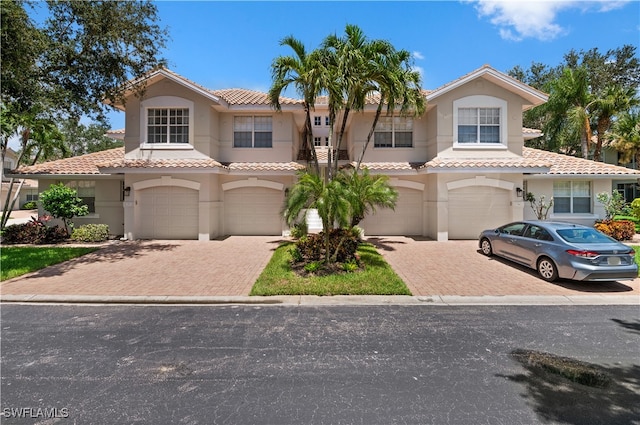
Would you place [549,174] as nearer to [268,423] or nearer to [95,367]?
[268,423]

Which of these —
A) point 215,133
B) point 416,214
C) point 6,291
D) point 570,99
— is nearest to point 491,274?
point 416,214

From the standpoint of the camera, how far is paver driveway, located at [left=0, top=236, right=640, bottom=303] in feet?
26.5

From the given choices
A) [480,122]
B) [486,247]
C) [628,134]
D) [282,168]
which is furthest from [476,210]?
[628,134]

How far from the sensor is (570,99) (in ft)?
79.8

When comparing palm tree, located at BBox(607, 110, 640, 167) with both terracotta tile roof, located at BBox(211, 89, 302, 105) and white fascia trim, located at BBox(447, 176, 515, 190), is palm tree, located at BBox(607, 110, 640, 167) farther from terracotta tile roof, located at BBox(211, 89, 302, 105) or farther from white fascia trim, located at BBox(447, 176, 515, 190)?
terracotta tile roof, located at BBox(211, 89, 302, 105)

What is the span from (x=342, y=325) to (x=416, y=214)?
12.1 m

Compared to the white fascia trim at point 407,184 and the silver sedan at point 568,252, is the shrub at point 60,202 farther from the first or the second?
the silver sedan at point 568,252

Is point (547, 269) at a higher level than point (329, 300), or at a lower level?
higher

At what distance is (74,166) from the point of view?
17.0 m

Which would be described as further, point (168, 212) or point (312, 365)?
point (168, 212)

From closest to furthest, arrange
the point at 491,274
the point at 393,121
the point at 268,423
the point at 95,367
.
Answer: the point at 268,423 → the point at 95,367 → the point at 491,274 → the point at 393,121

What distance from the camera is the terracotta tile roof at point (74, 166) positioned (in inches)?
637

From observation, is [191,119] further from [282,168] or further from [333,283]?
[333,283]

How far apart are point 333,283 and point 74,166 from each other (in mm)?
16591
